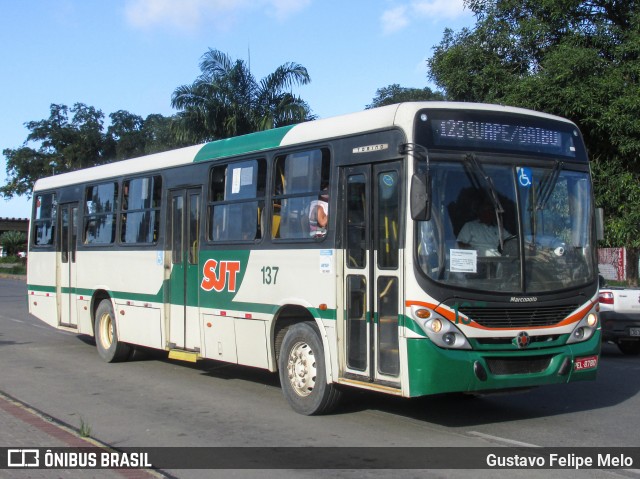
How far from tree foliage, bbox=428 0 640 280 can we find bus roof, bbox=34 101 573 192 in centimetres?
1058

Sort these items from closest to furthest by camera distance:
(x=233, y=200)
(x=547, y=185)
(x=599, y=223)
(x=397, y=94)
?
(x=547, y=185), (x=599, y=223), (x=233, y=200), (x=397, y=94)

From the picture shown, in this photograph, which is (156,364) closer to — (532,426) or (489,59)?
(532,426)

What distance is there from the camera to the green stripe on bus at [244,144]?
32.3 feet

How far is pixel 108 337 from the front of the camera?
1373 cm

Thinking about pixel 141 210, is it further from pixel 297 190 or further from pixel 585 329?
pixel 585 329

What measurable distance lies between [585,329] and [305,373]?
306cm

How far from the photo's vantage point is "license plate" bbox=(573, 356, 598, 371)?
8234mm

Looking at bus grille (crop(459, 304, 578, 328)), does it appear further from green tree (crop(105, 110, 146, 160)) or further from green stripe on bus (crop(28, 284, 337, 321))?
green tree (crop(105, 110, 146, 160))

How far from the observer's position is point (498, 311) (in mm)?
7758

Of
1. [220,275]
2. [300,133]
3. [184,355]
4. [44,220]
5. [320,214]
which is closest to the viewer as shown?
[320,214]

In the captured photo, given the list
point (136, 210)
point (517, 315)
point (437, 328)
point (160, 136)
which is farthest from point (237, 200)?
point (160, 136)

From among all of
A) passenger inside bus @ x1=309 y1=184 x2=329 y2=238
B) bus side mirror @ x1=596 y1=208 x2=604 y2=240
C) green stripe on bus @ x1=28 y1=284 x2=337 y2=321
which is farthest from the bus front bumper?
passenger inside bus @ x1=309 y1=184 x2=329 y2=238

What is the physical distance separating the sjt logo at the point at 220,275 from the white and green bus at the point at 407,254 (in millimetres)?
28

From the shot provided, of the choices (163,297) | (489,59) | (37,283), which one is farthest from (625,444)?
(489,59)
